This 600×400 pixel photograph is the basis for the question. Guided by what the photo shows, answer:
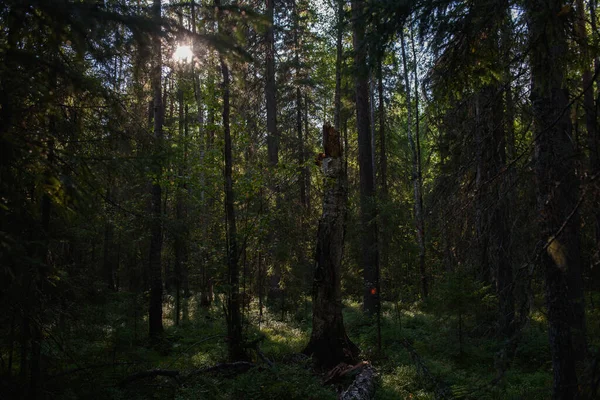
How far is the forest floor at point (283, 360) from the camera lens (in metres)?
5.81

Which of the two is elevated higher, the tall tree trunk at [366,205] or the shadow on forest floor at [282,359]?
the tall tree trunk at [366,205]

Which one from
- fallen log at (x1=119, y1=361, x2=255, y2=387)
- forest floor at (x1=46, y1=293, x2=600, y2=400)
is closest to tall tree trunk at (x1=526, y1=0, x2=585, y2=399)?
forest floor at (x1=46, y1=293, x2=600, y2=400)

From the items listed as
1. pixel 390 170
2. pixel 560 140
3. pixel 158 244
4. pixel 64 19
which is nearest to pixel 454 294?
pixel 560 140

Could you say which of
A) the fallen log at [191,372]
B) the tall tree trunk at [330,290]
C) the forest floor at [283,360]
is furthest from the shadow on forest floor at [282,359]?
the tall tree trunk at [330,290]

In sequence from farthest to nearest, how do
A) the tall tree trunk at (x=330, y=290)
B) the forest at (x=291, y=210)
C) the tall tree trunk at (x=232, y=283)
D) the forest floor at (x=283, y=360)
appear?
the tall tree trunk at (x=330, y=290) → the tall tree trunk at (x=232, y=283) → the forest floor at (x=283, y=360) → the forest at (x=291, y=210)

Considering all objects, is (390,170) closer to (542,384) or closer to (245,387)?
(542,384)

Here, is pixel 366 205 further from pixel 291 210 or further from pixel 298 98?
pixel 298 98

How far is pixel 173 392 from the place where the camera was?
6168 millimetres

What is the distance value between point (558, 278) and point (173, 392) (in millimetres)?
5624

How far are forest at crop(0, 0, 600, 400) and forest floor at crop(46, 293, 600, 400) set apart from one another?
0.20 ft

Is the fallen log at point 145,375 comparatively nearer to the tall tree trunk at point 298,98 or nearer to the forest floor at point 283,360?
the forest floor at point 283,360

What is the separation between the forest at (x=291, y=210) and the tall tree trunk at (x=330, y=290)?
0.14 ft

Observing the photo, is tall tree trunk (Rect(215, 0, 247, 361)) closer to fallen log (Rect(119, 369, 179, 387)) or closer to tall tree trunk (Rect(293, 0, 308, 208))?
fallen log (Rect(119, 369, 179, 387))

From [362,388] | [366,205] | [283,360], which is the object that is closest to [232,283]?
[283,360]
